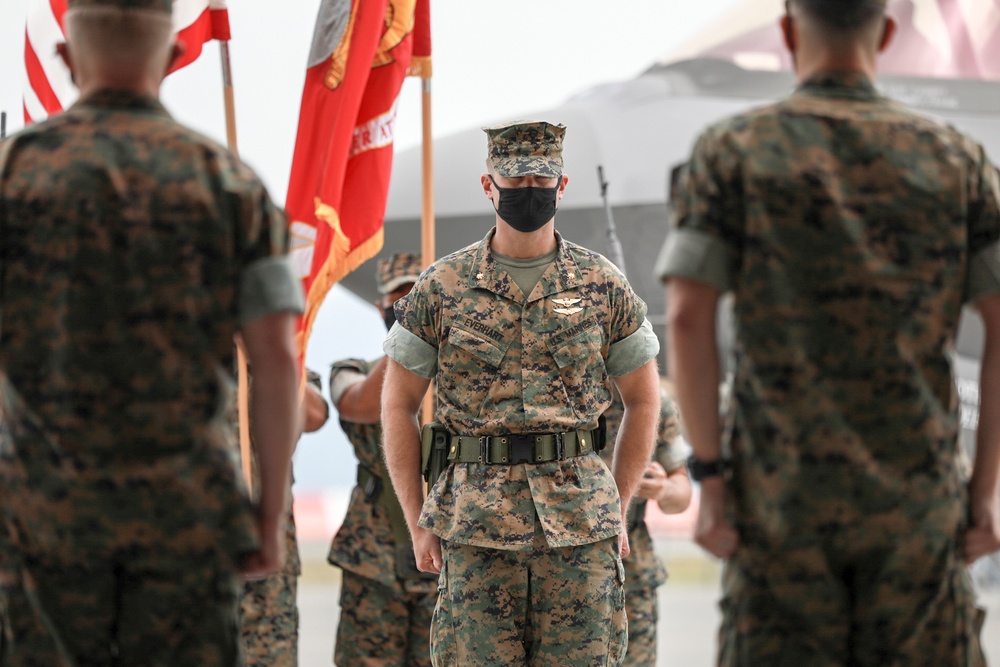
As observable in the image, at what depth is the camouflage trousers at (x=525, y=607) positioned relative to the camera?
2857mm

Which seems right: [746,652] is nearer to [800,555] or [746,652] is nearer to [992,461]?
[800,555]

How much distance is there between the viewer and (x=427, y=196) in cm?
439

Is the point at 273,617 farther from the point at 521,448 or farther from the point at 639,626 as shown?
the point at 521,448

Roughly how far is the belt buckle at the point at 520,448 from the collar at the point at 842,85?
1159mm

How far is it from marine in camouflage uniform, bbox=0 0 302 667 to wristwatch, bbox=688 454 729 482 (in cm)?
65

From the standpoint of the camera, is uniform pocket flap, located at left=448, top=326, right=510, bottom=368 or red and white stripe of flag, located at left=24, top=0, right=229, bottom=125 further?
red and white stripe of flag, located at left=24, top=0, right=229, bottom=125

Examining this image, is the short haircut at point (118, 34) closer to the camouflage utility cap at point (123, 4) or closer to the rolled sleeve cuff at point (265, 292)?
the camouflage utility cap at point (123, 4)

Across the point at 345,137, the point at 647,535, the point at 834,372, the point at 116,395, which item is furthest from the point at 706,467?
the point at 345,137

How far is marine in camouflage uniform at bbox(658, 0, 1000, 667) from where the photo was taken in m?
1.91

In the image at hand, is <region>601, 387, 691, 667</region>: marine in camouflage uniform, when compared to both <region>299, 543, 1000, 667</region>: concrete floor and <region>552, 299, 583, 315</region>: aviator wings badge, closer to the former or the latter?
<region>552, 299, 583, 315</region>: aviator wings badge

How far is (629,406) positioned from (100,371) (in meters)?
1.52

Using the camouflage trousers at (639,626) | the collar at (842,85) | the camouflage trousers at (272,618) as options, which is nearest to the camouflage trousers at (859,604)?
the collar at (842,85)

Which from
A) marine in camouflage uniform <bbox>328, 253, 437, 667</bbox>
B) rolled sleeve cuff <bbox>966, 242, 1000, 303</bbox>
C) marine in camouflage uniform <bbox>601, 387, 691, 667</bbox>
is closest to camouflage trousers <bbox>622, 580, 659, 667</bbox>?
marine in camouflage uniform <bbox>601, 387, 691, 667</bbox>

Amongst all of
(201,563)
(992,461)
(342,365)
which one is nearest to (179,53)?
(201,563)
